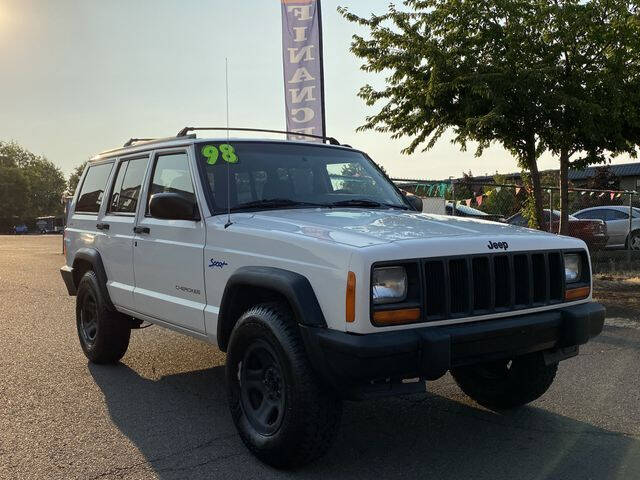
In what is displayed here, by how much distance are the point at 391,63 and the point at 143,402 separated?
6.99 meters

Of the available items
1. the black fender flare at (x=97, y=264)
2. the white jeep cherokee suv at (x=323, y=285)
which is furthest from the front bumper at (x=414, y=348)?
the black fender flare at (x=97, y=264)

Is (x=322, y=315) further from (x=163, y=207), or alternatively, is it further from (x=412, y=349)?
(x=163, y=207)

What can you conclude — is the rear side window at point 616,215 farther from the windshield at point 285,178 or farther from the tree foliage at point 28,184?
the tree foliage at point 28,184

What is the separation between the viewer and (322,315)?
10.6 feet

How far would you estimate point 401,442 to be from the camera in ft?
12.7

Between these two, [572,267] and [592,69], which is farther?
[592,69]

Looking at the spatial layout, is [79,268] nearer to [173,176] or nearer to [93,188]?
[93,188]

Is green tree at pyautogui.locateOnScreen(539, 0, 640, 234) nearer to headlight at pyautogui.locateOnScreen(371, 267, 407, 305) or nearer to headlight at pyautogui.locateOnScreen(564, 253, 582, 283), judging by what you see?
headlight at pyautogui.locateOnScreen(564, 253, 582, 283)

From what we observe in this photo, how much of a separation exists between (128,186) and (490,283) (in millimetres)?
3308

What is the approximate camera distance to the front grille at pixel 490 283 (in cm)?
329

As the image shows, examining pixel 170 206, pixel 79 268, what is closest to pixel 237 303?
pixel 170 206

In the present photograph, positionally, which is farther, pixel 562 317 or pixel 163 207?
pixel 163 207

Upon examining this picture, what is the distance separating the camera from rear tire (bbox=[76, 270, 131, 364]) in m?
5.58

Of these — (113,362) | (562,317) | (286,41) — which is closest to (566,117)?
(286,41)
